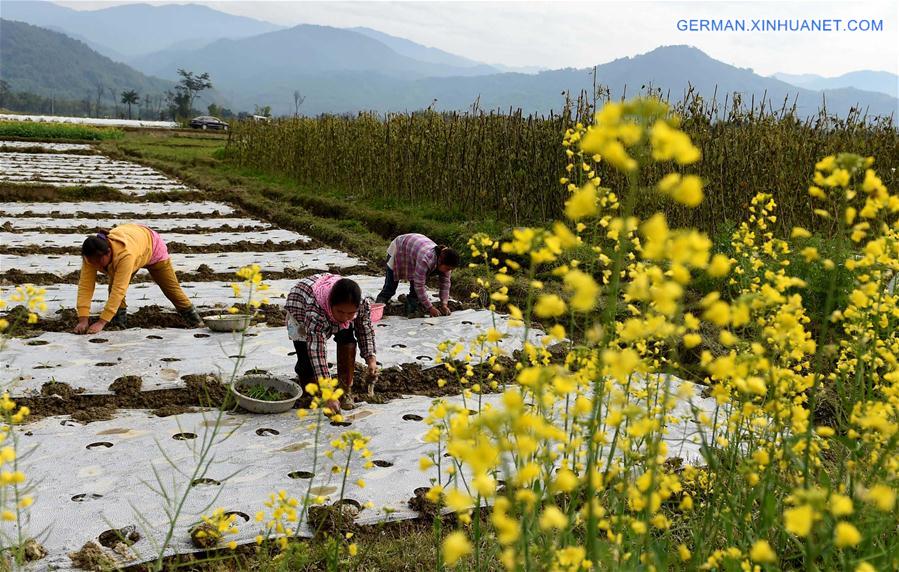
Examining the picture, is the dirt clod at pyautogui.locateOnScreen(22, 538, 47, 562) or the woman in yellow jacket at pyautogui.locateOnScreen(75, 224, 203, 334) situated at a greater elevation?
the woman in yellow jacket at pyautogui.locateOnScreen(75, 224, 203, 334)

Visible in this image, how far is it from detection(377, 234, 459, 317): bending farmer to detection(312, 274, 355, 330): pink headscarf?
5.72ft

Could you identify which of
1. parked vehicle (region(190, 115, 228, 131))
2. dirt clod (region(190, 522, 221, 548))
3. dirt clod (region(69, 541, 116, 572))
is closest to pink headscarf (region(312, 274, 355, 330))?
dirt clod (region(190, 522, 221, 548))

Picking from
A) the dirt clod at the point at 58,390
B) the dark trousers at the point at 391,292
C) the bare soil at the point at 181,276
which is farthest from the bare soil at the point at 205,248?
the dirt clod at the point at 58,390

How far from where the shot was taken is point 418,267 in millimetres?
5641

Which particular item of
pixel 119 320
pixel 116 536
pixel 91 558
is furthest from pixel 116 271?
pixel 91 558

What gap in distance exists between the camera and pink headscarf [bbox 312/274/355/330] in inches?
150

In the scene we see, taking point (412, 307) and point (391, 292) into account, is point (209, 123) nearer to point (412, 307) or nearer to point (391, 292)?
point (391, 292)

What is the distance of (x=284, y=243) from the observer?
867 centimetres

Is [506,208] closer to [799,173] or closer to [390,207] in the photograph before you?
[390,207]

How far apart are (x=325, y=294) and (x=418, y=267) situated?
189 cm

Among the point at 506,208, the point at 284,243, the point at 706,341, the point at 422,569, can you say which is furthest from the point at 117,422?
the point at 506,208

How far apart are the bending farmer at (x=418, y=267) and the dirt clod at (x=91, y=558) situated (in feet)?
11.6

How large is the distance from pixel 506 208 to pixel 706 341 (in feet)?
17.2

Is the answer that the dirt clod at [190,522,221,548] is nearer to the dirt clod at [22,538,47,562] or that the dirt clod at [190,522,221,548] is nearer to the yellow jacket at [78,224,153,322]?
the dirt clod at [22,538,47,562]
